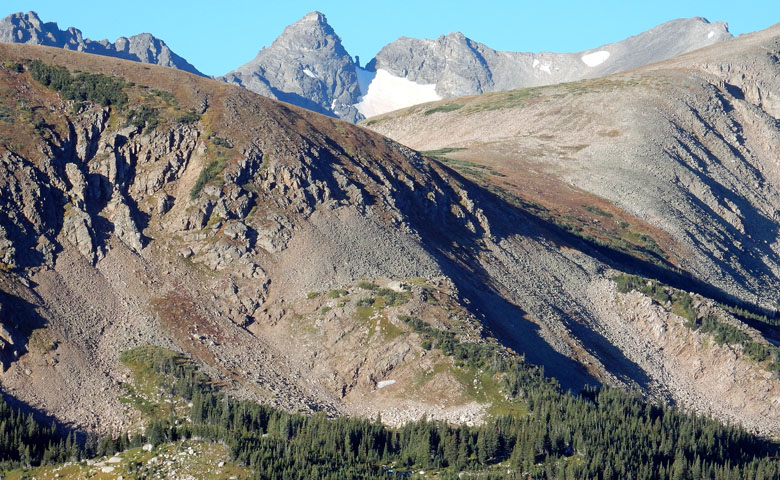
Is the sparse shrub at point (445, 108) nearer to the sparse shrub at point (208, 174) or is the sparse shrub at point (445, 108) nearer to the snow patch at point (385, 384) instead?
the sparse shrub at point (208, 174)

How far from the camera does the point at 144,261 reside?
73.4 m

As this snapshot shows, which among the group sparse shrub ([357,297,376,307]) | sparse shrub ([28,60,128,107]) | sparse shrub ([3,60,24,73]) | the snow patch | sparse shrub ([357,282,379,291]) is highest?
sparse shrub ([3,60,24,73])

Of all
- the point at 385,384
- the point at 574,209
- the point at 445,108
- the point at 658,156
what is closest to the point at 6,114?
the point at 385,384

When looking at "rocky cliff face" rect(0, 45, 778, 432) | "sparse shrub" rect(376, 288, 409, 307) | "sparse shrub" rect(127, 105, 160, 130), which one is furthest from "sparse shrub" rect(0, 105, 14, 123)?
"sparse shrub" rect(376, 288, 409, 307)

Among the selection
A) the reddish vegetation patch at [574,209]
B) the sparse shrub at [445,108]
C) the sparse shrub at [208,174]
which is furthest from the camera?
the sparse shrub at [445,108]

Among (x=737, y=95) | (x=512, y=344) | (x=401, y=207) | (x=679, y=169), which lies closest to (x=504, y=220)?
(x=401, y=207)

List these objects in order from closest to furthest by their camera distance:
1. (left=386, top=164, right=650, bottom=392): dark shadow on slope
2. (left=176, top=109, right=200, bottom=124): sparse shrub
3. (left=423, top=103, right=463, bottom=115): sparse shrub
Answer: (left=386, top=164, right=650, bottom=392): dark shadow on slope
(left=176, top=109, right=200, bottom=124): sparse shrub
(left=423, top=103, right=463, bottom=115): sparse shrub

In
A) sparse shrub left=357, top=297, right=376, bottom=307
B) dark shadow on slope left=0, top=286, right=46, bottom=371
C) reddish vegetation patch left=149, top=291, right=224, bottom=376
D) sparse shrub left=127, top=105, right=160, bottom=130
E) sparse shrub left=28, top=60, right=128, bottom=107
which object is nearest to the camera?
dark shadow on slope left=0, top=286, right=46, bottom=371

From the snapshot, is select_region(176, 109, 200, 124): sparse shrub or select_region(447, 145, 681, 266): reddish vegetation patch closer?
select_region(176, 109, 200, 124): sparse shrub

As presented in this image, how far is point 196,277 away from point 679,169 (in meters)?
79.6

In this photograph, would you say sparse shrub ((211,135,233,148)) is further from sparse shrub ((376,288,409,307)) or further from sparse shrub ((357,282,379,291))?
sparse shrub ((376,288,409,307))

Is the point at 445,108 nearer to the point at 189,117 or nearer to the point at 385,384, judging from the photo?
the point at 189,117

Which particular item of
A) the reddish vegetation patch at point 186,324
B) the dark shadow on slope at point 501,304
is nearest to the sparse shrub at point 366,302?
the dark shadow on slope at point 501,304

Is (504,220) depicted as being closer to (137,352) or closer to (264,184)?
(264,184)
